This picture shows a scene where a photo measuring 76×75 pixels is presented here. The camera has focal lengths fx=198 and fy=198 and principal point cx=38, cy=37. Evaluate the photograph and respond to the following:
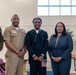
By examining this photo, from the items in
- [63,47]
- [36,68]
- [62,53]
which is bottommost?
[36,68]

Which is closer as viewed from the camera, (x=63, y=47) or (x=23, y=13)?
(x=63, y=47)

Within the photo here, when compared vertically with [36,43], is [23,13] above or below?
above

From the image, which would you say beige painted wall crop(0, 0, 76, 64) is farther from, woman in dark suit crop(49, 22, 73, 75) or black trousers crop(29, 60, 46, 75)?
black trousers crop(29, 60, 46, 75)

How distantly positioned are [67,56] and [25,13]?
438 centimetres

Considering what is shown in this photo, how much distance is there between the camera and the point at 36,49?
3.52 meters

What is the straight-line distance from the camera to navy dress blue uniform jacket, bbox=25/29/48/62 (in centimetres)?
352

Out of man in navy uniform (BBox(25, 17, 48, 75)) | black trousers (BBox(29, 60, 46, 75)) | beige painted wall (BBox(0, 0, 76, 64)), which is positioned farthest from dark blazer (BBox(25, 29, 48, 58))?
beige painted wall (BBox(0, 0, 76, 64))

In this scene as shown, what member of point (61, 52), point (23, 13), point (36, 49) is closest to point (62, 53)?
point (61, 52)

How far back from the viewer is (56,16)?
7.66m

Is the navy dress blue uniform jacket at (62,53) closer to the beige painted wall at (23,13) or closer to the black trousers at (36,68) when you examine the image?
the black trousers at (36,68)

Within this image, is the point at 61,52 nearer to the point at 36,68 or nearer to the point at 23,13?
the point at 36,68

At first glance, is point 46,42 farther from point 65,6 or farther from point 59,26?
point 65,6

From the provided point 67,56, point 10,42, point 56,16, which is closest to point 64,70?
point 67,56

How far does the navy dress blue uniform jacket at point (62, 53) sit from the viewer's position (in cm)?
Answer: 347
